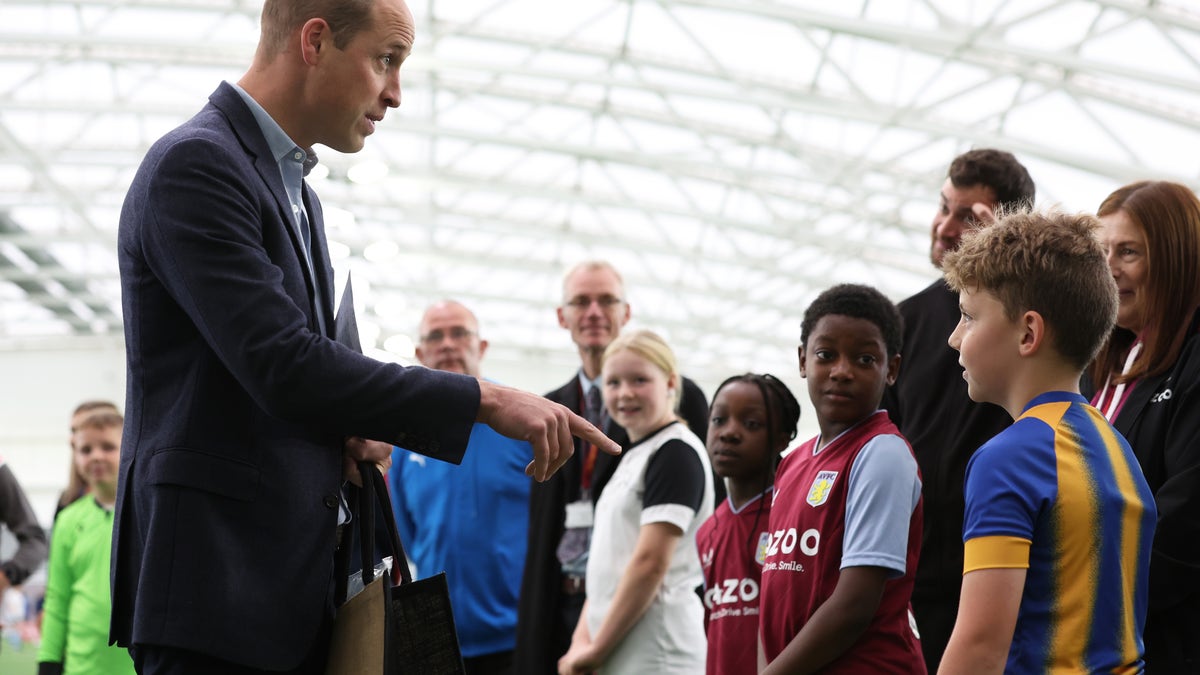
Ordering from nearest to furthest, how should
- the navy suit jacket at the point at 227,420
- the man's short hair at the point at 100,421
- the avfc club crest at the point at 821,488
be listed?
the navy suit jacket at the point at 227,420
the avfc club crest at the point at 821,488
the man's short hair at the point at 100,421

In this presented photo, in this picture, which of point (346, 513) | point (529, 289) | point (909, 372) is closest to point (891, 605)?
point (909, 372)

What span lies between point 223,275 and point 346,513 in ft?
1.51

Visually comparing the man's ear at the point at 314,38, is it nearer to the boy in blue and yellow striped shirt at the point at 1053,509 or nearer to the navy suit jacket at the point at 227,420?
the navy suit jacket at the point at 227,420

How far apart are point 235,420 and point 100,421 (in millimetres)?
3804

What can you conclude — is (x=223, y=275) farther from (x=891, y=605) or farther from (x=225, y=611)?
(x=891, y=605)

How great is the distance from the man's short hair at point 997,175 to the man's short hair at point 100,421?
3.61 m

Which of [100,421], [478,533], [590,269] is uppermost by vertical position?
[590,269]

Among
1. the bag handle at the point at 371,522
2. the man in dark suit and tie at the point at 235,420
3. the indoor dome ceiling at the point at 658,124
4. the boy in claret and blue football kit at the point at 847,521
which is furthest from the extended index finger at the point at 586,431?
the indoor dome ceiling at the point at 658,124

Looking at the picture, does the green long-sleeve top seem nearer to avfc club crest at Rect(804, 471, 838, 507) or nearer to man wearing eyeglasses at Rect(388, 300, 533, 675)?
man wearing eyeglasses at Rect(388, 300, 533, 675)

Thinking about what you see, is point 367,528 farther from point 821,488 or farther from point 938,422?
point 938,422

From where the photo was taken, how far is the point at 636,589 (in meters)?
3.73

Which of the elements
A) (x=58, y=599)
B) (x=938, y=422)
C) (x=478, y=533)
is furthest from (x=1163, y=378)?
(x=58, y=599)

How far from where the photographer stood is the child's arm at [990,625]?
189cm

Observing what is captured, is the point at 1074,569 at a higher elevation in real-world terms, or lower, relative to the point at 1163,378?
lower
